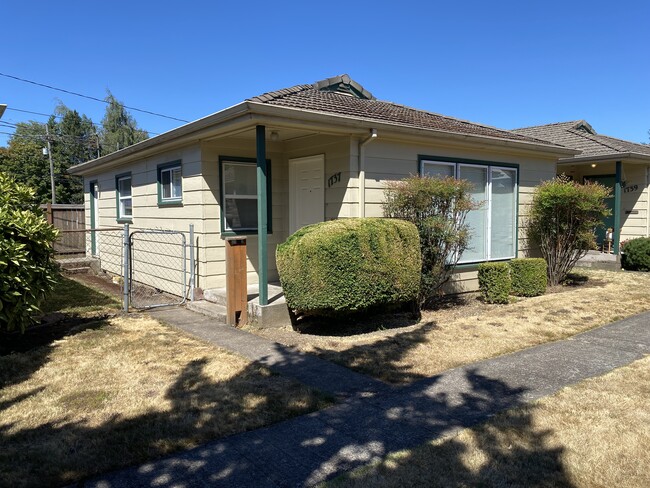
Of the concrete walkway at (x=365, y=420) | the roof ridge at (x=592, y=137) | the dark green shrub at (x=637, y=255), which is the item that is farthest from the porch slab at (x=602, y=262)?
the concrete walkway at (x=365, y=420)

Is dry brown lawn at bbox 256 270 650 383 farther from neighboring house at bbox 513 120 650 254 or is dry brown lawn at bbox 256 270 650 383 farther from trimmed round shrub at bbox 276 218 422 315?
neighboring house at bbox 513 120 650 254

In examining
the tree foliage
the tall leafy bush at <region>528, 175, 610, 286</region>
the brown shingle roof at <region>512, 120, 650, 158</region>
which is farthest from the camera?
the tree foliage

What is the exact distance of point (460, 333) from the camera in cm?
646

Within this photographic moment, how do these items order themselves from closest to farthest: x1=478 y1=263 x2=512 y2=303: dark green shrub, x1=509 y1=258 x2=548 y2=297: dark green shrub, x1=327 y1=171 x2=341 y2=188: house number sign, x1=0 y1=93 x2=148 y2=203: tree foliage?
1. x1=327 y1=171 x2=341 y2=188: house number sign
2. x1=478 y1=263 x2=512 y2=303: dark green shrub
3. x1=509 y1=258 x2=548 y2=297: dark green shrub
4. x1=0 y1=93 x2=148 y2=203: tree foliage

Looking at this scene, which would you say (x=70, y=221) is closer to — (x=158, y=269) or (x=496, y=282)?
(x=158, y=269)

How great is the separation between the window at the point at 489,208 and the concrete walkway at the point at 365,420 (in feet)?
12.5

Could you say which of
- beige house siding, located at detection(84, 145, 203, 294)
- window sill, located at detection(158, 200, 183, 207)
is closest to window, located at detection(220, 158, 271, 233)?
beige house siding, located at detection(84, 145, 203, 294)

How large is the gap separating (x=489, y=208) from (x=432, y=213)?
2.64 meters

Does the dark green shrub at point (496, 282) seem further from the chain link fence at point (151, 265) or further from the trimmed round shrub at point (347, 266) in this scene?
the chain link fence at point (151, 265)

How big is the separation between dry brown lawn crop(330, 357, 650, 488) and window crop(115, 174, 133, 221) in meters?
9.69

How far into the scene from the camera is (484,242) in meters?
9.53

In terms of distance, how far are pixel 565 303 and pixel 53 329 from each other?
797cm

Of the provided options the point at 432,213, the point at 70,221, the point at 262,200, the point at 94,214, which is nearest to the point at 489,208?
the point at 432,213

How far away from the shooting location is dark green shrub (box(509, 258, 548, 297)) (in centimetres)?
921
